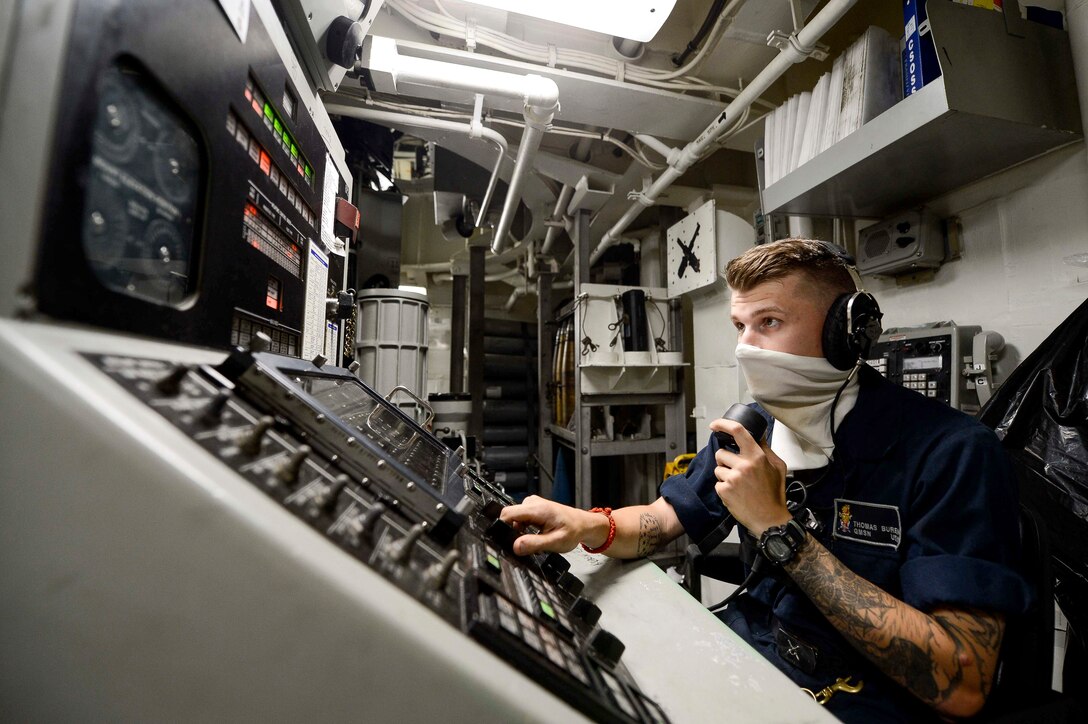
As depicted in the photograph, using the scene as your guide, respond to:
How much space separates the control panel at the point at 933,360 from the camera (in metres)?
1.30

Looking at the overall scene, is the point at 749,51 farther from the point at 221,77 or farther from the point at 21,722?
the point at 21,722

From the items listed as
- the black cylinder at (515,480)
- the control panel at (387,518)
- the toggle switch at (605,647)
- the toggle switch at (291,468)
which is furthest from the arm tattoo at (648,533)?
the black cylinder at (515,480)

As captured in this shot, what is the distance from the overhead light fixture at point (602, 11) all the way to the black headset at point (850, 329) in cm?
100

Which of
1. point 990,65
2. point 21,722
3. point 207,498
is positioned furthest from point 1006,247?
point 21,722

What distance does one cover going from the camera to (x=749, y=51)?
1.81 meters

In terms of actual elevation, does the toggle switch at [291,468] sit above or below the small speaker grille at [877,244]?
→ below

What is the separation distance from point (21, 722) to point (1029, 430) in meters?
1.70

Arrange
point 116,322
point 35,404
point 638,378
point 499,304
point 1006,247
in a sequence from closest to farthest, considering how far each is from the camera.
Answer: point 35,404 < point 116,322 < point 1006,247 < point 638,378 < point 499,304

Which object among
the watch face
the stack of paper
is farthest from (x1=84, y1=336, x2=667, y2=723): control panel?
the stack of paper

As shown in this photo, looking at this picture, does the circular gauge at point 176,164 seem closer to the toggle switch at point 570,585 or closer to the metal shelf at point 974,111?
the toggle switch at point 570,585

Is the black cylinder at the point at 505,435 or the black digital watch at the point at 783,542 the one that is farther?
the black cylinder at the point at 505,435

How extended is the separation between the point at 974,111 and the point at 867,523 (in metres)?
1.00

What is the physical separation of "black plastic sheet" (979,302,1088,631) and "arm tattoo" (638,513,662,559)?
2.33 feet

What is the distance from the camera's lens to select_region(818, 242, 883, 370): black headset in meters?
0.86
